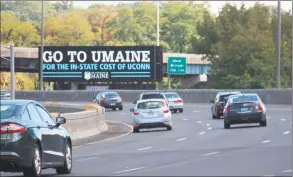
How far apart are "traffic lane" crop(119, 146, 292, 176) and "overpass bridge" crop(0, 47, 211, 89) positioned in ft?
249

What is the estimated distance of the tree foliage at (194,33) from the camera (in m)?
92.7

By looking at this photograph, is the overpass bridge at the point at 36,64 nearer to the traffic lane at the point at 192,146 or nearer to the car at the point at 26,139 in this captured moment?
the traffic lane at the point at 192,146

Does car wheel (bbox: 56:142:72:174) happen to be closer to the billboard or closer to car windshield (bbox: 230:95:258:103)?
car windshield (bbox: 230:95:258:103)

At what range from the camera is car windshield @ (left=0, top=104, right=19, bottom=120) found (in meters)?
16.7

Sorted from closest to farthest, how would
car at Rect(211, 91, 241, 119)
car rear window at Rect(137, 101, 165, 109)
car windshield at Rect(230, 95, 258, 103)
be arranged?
1. car windshield at Rect(230, 95, 258, 103)
2. car rear window at Rect(137, 101, 165, 109)
3. car at Rect(211, 91, 241, 119)

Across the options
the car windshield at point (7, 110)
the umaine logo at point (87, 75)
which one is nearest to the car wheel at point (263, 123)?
the car windshield at point (7, 110)

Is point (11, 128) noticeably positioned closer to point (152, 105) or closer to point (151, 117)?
point (151, 117)

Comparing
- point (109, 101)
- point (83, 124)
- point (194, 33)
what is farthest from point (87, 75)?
point (194, 33)

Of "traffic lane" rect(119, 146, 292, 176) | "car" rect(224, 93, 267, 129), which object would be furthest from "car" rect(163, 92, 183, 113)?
"traffic lane" rect(119, 146, 292, 176)

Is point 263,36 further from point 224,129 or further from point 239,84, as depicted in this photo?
point 224,129

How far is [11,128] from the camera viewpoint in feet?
54.4

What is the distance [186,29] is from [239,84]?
61.7m

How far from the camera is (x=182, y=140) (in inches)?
1283

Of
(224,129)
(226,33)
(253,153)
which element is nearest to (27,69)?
(226,33)
